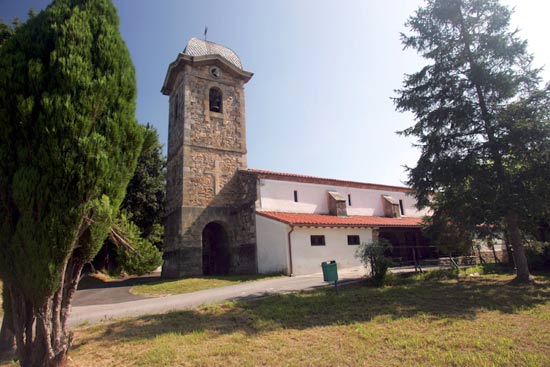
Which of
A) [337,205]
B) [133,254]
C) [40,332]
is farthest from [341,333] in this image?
[337,205]

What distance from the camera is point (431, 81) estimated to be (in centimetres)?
1227

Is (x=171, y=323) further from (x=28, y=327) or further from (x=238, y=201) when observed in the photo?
(x=238, y=201)

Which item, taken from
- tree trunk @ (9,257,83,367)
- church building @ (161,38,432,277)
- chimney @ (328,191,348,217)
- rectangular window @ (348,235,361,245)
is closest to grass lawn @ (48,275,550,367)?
tree trunk @ (9,257,83,367)

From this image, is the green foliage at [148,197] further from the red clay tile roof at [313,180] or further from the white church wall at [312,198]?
the white church wall at [312,198]

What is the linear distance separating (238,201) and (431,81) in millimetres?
12544

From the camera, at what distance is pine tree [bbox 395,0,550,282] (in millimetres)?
10289

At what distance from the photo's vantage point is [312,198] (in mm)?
20703

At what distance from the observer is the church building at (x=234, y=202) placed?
672 inches

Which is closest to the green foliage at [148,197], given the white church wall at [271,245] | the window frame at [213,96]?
the window frame at [213,96]

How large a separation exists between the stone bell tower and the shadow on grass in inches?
360

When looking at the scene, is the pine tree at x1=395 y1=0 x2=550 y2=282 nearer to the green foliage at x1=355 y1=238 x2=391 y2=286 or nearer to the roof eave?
the green foliage at x1=355 y1=238 x2=391 y2=286

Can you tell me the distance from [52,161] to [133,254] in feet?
6.84

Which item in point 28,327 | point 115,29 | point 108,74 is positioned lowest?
point 28,327

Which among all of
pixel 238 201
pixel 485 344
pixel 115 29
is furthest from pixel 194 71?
pixel 485 344
